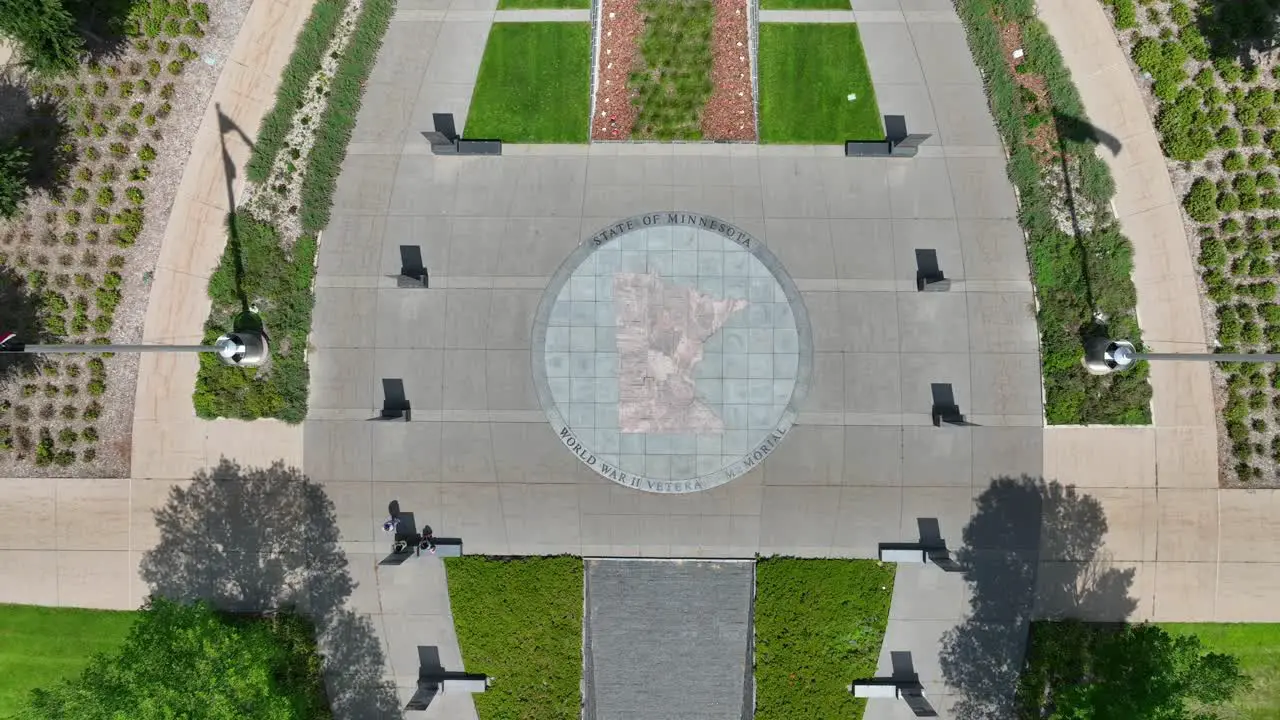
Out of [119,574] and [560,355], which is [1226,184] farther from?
[119,574]

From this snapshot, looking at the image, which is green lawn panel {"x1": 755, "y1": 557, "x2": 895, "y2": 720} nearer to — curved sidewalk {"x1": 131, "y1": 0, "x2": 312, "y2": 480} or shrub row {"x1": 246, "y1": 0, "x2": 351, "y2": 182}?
curved sidewalk {"x1": 131, "y1": 0, "x2": 312, "y2": 480}

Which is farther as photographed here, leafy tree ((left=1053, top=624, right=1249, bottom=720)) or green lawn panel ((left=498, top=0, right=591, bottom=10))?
green lawn panel ((left=498, top=0, right=591, bottom=10))

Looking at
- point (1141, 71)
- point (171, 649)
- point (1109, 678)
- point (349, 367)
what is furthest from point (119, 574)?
point (1141, 71)

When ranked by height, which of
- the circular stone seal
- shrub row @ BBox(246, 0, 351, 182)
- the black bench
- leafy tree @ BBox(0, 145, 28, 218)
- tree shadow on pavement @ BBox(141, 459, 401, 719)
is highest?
shrub row @ BBox(246, 0, 351, 182)

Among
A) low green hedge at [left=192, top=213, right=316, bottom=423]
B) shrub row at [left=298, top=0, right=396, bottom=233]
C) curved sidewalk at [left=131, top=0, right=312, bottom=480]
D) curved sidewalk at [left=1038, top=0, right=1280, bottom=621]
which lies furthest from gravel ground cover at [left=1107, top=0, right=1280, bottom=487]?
low green hedge at [left=192, top=213, right=316, bottom=423]

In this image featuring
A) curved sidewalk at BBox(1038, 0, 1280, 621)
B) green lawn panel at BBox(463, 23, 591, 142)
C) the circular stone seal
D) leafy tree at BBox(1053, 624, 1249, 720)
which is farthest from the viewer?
green lawn panel at BBox(463, 23, 591, 142)

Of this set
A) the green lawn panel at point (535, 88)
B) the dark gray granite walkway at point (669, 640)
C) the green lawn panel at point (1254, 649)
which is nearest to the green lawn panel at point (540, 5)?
the green lawn panel at point (535, 88)
